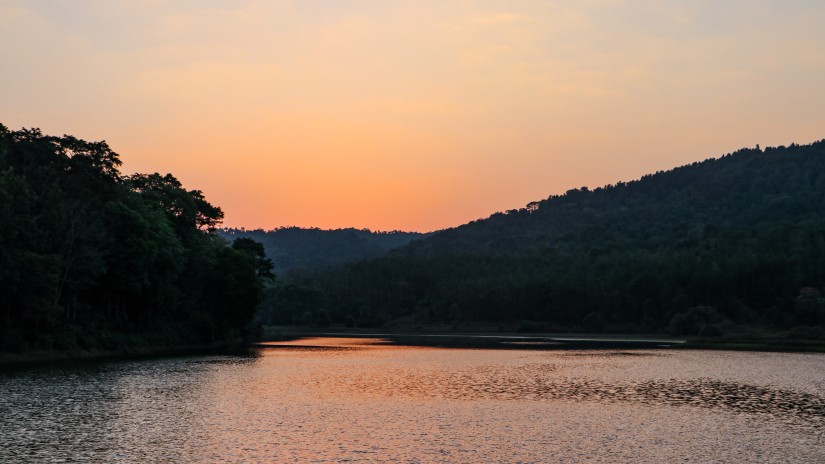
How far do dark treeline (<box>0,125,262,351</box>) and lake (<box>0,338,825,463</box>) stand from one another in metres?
10.7

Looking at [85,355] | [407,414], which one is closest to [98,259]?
[85,355]

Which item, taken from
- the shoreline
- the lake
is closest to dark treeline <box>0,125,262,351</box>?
the shoreline

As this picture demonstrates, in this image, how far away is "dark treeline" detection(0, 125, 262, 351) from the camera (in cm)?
8416

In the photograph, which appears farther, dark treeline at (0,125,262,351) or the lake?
dark treeline at (0,125,262,351)

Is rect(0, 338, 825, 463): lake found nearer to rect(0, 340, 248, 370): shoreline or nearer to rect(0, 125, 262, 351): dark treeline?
rect(0, 340, 248, 370): shoreline

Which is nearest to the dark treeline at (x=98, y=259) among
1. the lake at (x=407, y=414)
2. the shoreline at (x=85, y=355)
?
the shoreline at (x=85, y=355)

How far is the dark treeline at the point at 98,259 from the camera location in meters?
84.2

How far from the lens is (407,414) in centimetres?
5059

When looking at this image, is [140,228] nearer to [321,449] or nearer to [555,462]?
[321,449]

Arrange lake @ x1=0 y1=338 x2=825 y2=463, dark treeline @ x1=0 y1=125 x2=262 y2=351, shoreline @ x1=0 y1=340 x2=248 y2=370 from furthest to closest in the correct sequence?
dark treeline @ x1=0 y1=125 x2=262 y2=351 → shoreline @ x1=0 y1=340 x2=248 y2=370 → lake @ x1=0 y1=338 x2=825 y2=463

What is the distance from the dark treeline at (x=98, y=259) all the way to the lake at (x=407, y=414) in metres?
10.7

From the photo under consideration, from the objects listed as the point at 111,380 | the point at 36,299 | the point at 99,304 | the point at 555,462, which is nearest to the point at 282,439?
the point at 555,462

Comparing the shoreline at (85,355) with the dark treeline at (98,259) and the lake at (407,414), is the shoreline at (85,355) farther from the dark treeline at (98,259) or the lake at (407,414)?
the lake at (407,414)

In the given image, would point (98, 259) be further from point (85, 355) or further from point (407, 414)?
point (407, 414)
